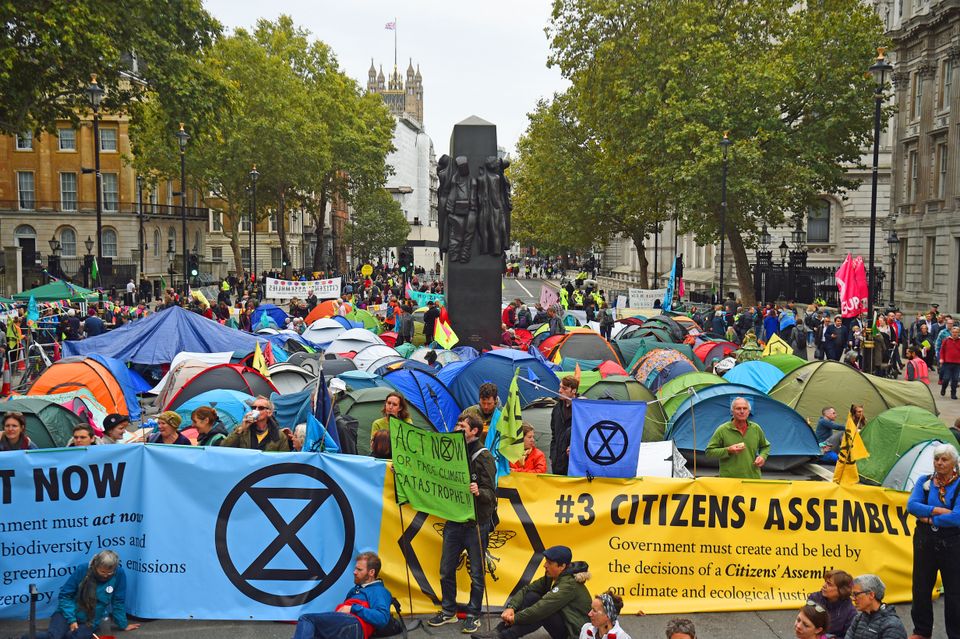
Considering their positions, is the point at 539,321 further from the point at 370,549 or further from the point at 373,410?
the point at 370,549

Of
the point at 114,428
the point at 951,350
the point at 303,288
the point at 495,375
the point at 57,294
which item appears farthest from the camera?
the point at 303,288

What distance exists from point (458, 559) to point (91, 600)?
2966 mm

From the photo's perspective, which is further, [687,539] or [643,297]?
[643,297]

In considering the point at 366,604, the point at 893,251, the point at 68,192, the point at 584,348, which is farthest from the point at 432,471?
the point at 68,192

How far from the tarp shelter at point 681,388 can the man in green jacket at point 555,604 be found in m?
7.32

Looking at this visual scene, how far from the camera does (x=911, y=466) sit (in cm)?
1168

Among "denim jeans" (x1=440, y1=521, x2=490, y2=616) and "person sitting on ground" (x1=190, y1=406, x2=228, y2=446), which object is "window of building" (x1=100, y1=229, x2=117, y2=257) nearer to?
"person sitting on ground" (x1=190, y1=406, x2=228, y2=446)

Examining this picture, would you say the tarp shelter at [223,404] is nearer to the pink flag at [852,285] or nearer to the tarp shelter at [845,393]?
the tarp shelter at [845,393]

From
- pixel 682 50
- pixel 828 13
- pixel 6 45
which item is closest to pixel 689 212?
pixel 682 50

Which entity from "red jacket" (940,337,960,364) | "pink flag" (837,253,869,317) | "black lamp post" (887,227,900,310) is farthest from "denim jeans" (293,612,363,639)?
"black lamp post" (887,227,900,310)

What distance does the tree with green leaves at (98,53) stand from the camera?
25.2 m

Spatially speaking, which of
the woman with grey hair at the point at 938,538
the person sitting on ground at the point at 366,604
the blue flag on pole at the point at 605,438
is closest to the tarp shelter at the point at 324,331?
the blue flag on pole at the point at 605,438

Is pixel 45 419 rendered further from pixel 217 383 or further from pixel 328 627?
pixel 328 627

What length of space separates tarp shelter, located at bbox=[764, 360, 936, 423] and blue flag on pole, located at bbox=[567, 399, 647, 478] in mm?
7331
